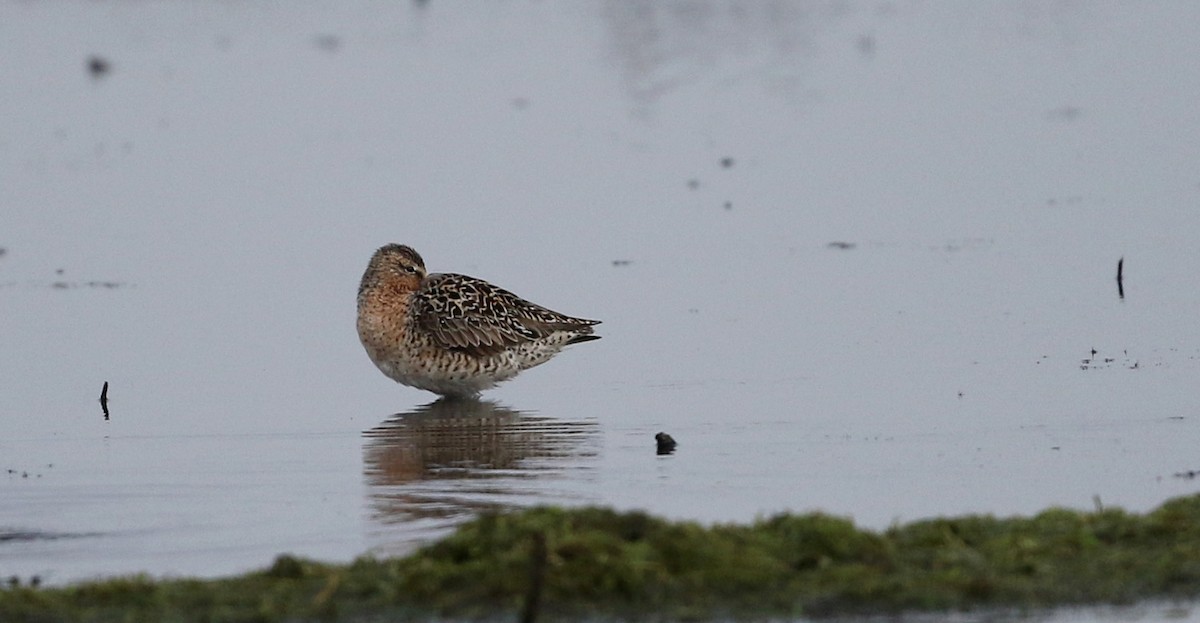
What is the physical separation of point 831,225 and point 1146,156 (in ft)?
9.88

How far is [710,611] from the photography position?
17.3 ft

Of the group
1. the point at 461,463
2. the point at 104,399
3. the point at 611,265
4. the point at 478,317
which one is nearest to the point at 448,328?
the point at 478,317

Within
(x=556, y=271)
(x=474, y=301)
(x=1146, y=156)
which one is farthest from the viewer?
(x=1146, y=156)

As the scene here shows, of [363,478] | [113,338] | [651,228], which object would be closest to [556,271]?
[651,228]

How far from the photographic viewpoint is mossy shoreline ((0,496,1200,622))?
533cm

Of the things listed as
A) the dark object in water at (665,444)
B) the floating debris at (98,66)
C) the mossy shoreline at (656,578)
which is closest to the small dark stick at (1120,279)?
the dark object in water at (665,444)

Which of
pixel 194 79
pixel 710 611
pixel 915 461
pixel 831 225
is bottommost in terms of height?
pixel 710 611

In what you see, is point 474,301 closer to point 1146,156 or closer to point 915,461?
point 915,461

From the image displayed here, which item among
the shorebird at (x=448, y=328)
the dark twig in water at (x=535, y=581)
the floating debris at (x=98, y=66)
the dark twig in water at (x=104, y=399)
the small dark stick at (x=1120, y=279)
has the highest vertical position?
the floating debris at (x=98, y=66)

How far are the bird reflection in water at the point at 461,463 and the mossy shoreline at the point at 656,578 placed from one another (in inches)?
46.9

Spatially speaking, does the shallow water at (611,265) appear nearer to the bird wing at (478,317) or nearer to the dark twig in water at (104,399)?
the dark twig in water at (104,399)

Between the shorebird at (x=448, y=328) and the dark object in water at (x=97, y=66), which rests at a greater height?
the dark object in water at (x=97, y=66)

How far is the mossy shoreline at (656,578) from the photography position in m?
5.33

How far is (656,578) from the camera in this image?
5414 millimetres
